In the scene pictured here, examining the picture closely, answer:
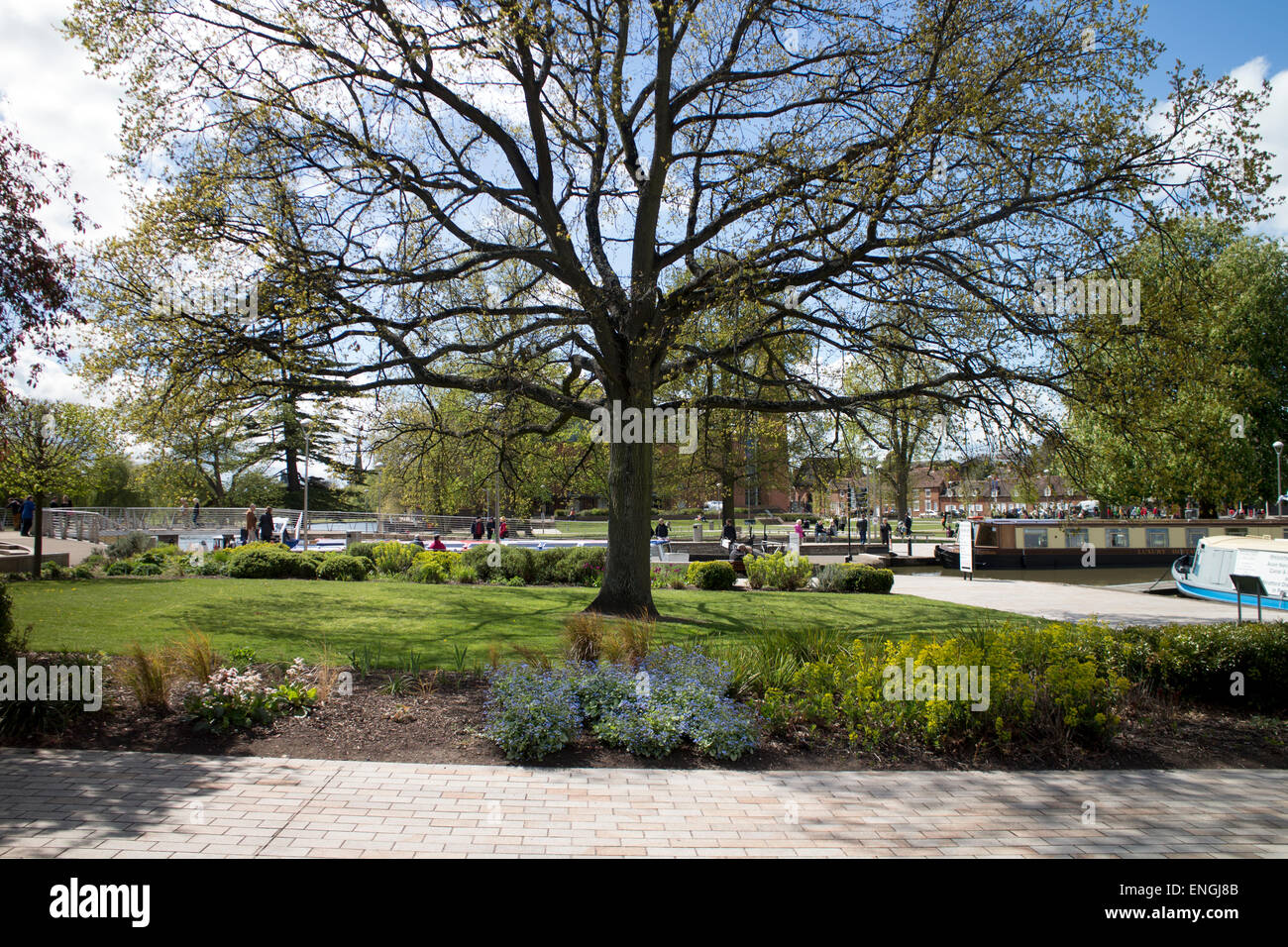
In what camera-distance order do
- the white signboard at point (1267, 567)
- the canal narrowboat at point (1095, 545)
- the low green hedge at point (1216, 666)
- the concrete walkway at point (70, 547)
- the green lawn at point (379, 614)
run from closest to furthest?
the low green hedge at point (1216, 666), the green lawn at point (379, 614), the white signboard at point (1267, 567), the concrete walkway at point (70, 547), the canal narrowboat at point (1095, 545)

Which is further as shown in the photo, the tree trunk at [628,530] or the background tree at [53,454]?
the background tree at [53,454]

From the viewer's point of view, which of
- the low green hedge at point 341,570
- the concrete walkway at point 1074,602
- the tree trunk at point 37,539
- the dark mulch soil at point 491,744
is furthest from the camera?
the low green hedge at point 341,570

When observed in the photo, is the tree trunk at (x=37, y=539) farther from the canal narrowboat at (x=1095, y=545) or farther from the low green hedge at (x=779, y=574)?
the canal narrowboat at (x=1095, y=545)

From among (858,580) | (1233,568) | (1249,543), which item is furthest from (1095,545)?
(858,580)

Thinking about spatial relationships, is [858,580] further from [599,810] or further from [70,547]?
[70,547]

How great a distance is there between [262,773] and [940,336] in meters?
11.0

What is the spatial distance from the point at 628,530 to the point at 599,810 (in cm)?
806

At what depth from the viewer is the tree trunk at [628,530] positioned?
1280 centimetres

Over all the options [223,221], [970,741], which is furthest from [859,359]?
[223,221]

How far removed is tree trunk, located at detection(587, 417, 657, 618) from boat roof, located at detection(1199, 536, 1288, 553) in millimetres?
16510

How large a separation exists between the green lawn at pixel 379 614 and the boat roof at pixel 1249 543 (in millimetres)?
8916

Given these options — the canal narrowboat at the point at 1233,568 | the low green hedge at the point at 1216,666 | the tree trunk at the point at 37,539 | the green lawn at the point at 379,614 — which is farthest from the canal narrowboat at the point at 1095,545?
the tree trunk at the point at 37,539

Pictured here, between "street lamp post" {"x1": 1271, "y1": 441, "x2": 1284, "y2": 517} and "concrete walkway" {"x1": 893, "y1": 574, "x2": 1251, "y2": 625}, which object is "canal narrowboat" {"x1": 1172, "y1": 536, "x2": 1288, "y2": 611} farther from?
"street lamp post" {"x1": 1271, "y1": 441, "x2": 1284, "y2": 517}

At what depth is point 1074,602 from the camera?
755 inches
